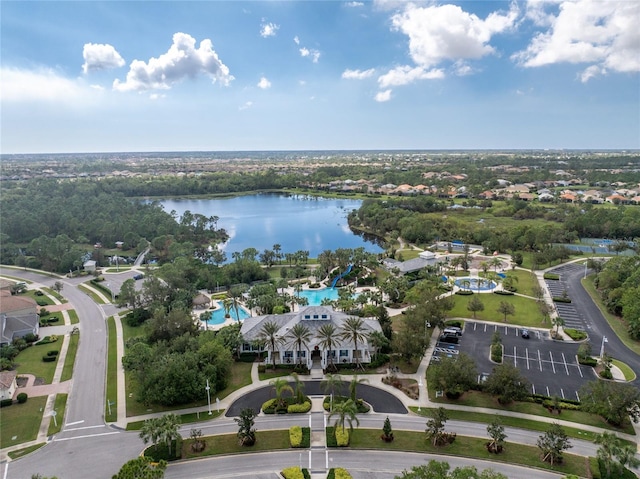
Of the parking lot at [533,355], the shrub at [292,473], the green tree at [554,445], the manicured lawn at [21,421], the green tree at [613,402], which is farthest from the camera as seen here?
the parking lot at [533,355]

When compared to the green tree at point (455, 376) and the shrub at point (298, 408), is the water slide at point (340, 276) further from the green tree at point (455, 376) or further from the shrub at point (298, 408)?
the shrub at point (298, 408)

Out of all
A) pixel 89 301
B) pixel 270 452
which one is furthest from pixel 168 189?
pixel 270 452

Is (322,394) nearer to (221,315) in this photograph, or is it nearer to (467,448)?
(467,448)

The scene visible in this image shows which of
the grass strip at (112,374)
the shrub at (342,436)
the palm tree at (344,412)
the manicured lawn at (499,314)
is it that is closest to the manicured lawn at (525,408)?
the palm tree at (344,412)

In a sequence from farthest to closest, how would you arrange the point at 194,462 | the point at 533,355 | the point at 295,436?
the point at 533,355, the point at 295,436, the point at 194,462

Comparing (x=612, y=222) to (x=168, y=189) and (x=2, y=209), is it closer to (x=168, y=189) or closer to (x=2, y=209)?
(x=2, y=209)

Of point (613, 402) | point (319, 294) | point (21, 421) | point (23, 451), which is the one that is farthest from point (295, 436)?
point (319, 294)

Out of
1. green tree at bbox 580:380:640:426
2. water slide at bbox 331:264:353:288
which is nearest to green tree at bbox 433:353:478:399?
green tree at bbox 580:380:640:426
